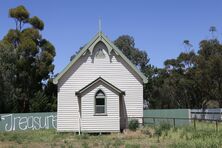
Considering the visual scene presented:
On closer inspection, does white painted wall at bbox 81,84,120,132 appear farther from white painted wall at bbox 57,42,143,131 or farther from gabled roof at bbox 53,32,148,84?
gabled roof at bbox 53,32,148,84

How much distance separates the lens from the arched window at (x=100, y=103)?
31312 millimetres

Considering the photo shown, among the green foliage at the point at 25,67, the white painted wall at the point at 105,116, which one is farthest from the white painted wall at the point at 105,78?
the green foliage at the point at 25,67

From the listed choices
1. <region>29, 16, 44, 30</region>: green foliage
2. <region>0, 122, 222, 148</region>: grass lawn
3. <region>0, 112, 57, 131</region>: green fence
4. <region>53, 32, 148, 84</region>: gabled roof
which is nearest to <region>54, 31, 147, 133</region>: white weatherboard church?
<region>53, 32, 148, 84</region>: gabled roof

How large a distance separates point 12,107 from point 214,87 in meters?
29.4

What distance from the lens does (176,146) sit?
18.7 m

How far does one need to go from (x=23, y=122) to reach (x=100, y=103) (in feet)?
39.0

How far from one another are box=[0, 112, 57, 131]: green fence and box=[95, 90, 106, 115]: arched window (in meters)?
11.2

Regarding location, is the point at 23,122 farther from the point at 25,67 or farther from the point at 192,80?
the point at 192,80

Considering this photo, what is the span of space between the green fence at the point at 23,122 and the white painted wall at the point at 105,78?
29.3ft

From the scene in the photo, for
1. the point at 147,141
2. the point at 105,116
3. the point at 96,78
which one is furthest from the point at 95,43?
the point at 147,141

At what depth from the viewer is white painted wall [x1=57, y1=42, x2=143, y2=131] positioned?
33031 mm

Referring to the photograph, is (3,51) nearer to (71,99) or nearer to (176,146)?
(71,99)

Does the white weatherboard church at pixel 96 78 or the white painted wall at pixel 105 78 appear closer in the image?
the white weatherboard church at pixel 96 78

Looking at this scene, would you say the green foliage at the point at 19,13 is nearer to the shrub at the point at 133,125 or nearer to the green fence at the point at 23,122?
the green fence at the point at 23,122
